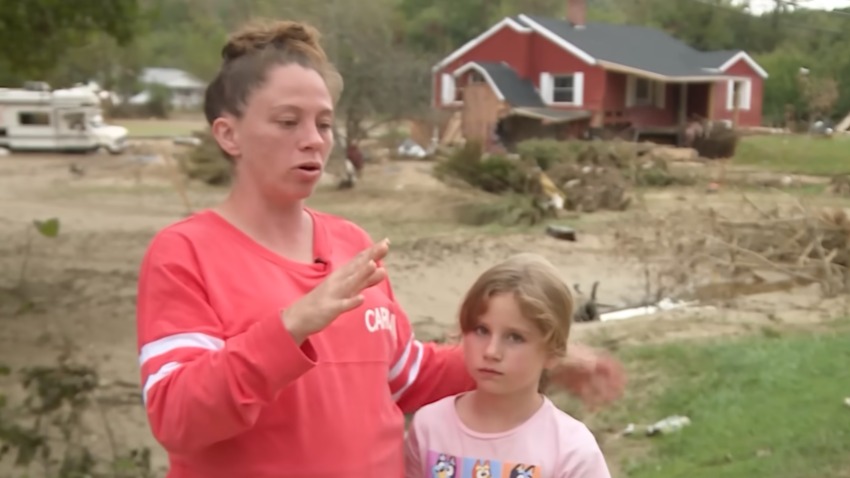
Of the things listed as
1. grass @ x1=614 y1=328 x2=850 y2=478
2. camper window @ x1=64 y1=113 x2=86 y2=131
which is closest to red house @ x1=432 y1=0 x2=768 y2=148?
camper window @ x1=64 y1=113 x2=86 y2=131

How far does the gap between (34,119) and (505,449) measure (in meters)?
26.1

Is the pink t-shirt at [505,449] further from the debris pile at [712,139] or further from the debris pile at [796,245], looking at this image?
the debris pile at [712,139]

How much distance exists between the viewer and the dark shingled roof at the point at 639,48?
2111 cm

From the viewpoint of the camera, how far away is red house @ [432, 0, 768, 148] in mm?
21984

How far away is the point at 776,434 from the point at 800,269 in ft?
12.9

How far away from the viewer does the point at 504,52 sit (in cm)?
2530

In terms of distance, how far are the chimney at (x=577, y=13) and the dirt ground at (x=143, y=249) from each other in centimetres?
573

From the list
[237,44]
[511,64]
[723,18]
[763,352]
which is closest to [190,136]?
[511,64]

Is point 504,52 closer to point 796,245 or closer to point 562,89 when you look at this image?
point 562,89

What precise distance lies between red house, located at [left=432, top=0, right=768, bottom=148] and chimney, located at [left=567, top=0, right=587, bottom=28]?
0.03m

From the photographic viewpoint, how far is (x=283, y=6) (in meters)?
13.4

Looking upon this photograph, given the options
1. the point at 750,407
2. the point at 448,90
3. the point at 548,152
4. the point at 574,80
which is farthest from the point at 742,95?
the point at 750,407

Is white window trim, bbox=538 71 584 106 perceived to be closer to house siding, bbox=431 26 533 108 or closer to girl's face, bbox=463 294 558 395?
house siding, bbox=431 26 533 108

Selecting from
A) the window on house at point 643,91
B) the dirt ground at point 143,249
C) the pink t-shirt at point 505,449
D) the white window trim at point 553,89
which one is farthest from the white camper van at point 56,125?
the pink t-shirt at point 505,449
